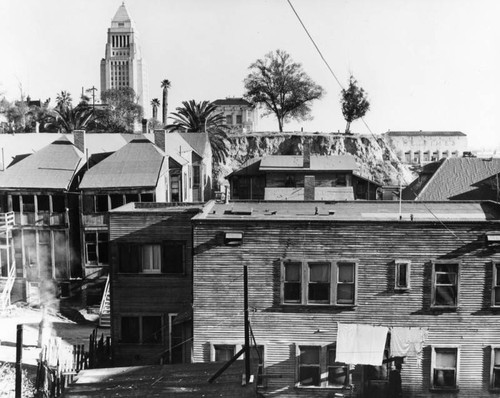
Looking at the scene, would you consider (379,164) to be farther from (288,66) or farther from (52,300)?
(52,300)

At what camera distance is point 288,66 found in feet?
300

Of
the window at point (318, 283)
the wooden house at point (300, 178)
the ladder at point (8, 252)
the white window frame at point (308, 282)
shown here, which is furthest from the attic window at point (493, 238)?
the ladder at point (8, 252)

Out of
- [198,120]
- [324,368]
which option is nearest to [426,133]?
[198,120]

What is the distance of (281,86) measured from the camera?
90625 millimetres

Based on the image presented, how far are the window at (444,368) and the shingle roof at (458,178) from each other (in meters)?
23.2

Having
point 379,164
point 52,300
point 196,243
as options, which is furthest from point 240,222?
point 379,164

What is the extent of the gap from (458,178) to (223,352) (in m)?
31.0

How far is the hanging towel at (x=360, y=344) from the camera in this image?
21.1 metres

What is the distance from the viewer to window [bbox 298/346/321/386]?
22375 mm

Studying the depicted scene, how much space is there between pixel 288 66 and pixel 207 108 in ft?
96.1

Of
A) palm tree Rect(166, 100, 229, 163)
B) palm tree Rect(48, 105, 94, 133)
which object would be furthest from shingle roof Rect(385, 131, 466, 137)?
palm tree Rect(48, 105, 94, 133)

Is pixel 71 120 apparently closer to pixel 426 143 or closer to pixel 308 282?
pixel 308 282

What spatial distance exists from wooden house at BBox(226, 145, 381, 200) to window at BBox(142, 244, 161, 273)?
901 inches

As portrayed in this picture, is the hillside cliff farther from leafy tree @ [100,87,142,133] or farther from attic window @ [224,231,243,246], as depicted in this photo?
attic window @ [224,231,243,246]
